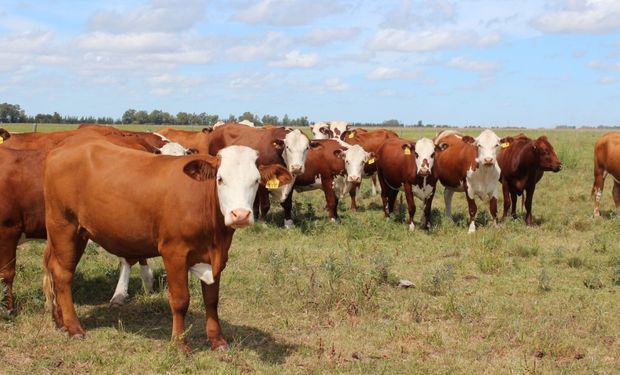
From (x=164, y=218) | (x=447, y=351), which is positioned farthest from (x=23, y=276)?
(x=447, y=351)

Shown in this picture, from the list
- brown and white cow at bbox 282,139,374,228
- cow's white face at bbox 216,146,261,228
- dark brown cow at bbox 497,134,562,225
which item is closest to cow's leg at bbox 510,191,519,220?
dark brown cow at bbox 497,134,562,225

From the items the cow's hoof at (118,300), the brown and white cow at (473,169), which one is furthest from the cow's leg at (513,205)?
the cow's hoof at (118,300)

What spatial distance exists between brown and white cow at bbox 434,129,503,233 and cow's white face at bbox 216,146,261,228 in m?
7.52

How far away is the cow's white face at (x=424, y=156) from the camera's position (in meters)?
12.5

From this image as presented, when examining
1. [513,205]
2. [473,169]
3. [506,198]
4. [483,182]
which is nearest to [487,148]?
[473,169]

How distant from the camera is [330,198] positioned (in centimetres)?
1377

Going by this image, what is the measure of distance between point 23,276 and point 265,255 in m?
3.39

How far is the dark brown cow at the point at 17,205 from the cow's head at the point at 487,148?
312 inches

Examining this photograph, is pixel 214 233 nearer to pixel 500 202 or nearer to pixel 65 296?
pixel 65 296

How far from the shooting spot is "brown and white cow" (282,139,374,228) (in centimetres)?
1381

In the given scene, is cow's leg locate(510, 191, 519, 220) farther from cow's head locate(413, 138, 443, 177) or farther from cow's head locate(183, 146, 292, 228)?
cow's head locate(183, 146, 292, 228)

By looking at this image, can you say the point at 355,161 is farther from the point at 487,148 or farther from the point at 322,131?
the point at 322,131

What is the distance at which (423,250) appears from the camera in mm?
10570

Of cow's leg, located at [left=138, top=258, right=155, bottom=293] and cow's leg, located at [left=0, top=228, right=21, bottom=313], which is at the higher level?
cow's leg, located at [left=0, top=228, right=21, bottom=313]
